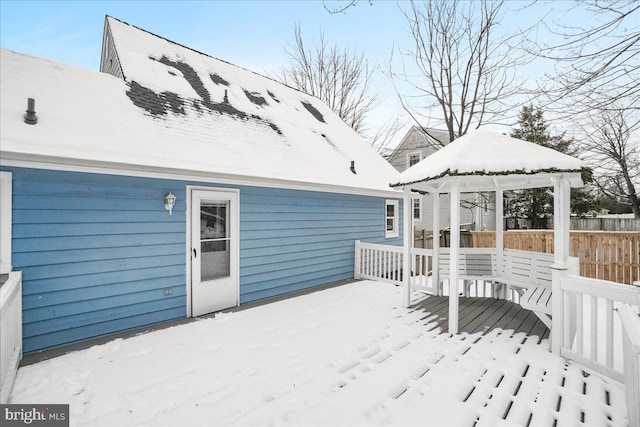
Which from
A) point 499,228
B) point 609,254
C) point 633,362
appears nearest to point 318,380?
point 633,362

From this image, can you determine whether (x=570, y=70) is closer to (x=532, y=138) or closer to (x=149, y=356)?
(x=149, y=356)

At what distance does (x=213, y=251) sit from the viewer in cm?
522

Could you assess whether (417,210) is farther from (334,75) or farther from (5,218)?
(5,218)

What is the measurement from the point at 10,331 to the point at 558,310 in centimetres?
563

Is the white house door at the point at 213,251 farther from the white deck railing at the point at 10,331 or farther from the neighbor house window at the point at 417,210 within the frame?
the neighbor house window at the point at 417,210

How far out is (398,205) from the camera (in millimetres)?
9609

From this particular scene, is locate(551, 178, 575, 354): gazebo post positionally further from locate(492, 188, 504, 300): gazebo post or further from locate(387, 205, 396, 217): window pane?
locate(387, 205, 396, 217): window pane

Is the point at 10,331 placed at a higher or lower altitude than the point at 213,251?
lower

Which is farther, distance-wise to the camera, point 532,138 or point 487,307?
point 532,138

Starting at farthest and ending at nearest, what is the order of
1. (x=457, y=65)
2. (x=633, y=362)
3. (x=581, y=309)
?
(x=457, y=65), (x=581, y=309), (x=633, y=362)

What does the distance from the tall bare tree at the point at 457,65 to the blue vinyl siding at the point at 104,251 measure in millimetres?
7917

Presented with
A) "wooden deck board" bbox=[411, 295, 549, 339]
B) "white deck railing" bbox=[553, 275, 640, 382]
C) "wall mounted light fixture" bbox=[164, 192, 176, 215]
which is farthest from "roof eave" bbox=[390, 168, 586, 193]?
"wall mounted light fixture" bbox=[164, 192, 176, 215]

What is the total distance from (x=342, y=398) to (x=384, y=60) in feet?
35.5

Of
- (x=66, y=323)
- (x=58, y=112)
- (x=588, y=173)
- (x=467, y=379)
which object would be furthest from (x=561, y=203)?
(x=58, y=112)
